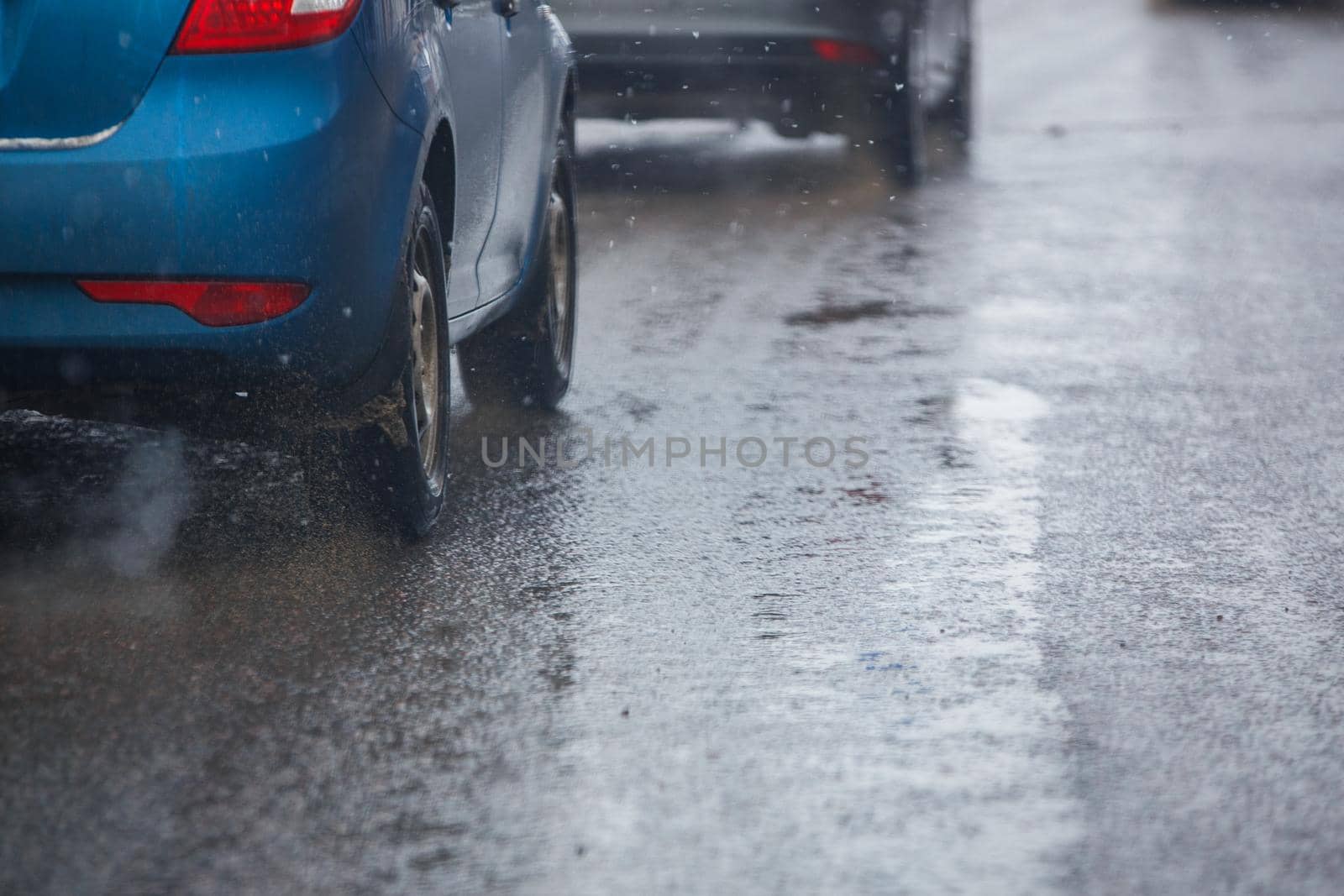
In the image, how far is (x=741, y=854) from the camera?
3062 mm

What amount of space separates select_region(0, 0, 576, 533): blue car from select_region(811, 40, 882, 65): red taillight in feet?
19.3

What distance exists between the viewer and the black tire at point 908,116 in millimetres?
10711

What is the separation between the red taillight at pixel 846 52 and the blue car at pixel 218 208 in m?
5.88

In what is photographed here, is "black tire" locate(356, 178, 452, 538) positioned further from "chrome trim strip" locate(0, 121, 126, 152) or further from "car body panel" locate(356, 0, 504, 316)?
"chrome trim strip" locate(0, 121, 126, 152)

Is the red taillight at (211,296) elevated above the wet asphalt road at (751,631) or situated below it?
above

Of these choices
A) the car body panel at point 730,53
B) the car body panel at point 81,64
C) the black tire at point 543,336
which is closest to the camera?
the car body panel at point 81,64

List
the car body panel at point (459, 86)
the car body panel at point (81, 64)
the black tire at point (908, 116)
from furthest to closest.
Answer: the black tire at point (908, 116) → the car body panel at point (459, 86) → the car body panel at point (81, 64)

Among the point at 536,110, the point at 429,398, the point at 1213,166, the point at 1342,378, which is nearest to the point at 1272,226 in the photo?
the point at 1213,166

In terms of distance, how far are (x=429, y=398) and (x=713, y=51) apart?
5556 mm

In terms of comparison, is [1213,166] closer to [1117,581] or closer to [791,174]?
[791,174]

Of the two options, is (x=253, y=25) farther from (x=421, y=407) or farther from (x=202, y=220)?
(x=421, y=407)

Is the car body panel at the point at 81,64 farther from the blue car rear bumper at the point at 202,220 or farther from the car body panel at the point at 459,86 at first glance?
the car body panel at the point at 459,86

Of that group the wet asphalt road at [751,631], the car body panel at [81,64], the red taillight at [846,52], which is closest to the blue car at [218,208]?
the car body panel at [81,64]

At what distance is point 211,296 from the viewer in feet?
12.9
